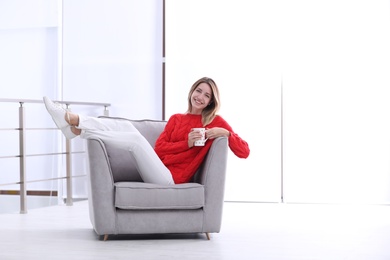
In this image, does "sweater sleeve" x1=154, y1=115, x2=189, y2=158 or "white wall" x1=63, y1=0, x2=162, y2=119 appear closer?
"sweater sleeve" x1=154, y1=115, x2=189, y2=158

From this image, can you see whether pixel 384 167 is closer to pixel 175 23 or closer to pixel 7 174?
pixel 175 23

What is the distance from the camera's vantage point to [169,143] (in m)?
4.34

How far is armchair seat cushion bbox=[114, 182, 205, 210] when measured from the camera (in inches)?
154

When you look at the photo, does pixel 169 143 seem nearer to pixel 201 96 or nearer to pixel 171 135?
pixel 171 135

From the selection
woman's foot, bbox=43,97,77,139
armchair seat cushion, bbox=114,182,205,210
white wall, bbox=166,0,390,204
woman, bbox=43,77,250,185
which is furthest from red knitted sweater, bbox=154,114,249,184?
white wall, bbox=166,0,390,204

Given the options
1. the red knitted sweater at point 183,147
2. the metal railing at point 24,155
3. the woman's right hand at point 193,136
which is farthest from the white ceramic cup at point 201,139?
the metal railing at point 24,155

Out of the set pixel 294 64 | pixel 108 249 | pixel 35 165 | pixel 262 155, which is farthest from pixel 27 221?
pixel 294 64

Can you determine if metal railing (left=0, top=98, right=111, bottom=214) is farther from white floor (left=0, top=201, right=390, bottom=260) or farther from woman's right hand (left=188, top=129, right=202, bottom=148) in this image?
woman's right hand (left=188, top=129, right=202, bottom=148)

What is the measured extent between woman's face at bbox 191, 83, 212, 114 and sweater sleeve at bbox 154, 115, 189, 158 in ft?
0.67

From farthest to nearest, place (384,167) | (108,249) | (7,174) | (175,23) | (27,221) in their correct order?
(7,174)
(175,23)
(384,167)
(27,221)
(108,249)

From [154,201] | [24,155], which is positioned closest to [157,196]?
[154,201]

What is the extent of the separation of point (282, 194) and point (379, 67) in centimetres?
150

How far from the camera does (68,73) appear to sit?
681 centimetres

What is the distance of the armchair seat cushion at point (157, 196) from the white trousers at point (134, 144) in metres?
0.12
